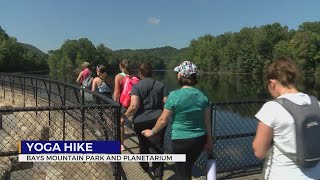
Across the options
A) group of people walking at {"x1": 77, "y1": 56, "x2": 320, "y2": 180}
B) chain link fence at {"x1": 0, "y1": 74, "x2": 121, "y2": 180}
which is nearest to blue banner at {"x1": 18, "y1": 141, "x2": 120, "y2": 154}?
chain link fence at {"x1": 0, "y1": 74, "x2": 121, "y2": 180}

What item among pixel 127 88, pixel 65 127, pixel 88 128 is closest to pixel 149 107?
pixel 127 88

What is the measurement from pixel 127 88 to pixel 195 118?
8.91 feet

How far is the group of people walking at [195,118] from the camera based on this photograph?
2779 mm

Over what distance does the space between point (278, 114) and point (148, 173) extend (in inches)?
146

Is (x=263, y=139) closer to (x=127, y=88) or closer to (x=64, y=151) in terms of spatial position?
(x=64, y=151)

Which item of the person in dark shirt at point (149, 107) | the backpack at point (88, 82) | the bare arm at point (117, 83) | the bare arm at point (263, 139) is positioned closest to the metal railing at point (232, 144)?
the person in dark shirt at point (149, 107)

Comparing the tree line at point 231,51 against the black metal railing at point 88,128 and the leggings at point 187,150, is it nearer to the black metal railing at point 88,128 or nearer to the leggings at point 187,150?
the black metal railing at point 88,128

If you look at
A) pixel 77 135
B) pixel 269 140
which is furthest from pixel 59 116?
pixel 269 140

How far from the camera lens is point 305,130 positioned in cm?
271

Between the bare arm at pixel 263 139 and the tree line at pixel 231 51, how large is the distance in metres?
68.6

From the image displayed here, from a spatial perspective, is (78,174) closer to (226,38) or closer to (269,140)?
(269,140)

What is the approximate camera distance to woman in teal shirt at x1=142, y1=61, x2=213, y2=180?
4.23 metres

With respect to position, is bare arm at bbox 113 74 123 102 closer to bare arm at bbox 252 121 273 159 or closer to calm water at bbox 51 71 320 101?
bare arm at bbox 252 121 273 159

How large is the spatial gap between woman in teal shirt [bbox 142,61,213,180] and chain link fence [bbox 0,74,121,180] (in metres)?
0.86
